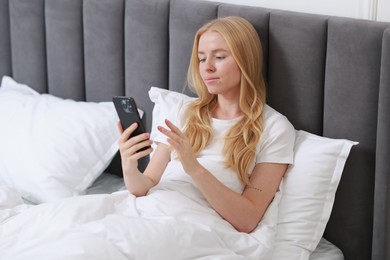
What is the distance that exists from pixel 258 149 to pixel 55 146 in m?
0.75

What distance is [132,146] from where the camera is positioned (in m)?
2.00

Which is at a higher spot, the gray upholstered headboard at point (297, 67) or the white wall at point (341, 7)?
the white wall at point (341, 7)

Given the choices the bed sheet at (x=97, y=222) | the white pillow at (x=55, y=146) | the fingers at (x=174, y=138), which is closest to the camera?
the bed sheet at (x=97, y=222)

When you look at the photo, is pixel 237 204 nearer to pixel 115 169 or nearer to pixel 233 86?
pixel 233 86

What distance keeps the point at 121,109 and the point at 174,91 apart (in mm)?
472

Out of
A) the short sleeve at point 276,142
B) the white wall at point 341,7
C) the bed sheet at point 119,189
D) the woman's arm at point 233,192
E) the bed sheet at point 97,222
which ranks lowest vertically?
the bed sheet at point 119,189

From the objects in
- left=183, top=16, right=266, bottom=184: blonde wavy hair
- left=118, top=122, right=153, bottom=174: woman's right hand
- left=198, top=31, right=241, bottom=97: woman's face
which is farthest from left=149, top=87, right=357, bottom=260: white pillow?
left=118, top=122, right=153, bottom=174: woman's right hand

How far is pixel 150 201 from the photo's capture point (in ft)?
6.61

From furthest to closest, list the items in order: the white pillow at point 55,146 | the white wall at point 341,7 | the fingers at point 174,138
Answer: the white pillow at point 55,146 < the white wall at point 341,7 < the fingers at point 174,138

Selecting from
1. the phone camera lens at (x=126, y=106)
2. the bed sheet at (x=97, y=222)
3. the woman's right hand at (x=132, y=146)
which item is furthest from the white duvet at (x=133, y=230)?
the phone camera lens at (x=126, y=106)

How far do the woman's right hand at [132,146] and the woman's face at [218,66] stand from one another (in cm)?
25

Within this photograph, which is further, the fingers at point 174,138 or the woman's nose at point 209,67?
the woman's nose at point 209,67

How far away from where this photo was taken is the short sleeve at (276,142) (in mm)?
2070

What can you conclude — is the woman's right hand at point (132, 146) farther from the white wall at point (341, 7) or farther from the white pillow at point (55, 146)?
the white wall at point (341, 7)
